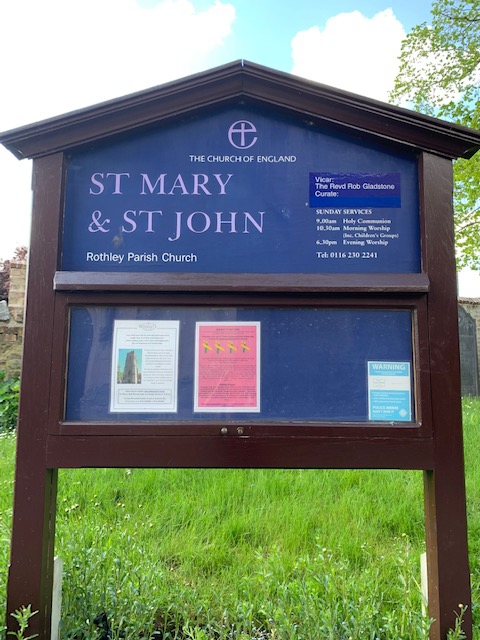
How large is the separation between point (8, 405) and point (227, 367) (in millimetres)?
5925

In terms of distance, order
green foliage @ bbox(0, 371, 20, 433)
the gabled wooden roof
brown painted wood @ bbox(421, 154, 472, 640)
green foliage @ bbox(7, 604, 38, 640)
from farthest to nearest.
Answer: green foliage @ bbox(0, 371, 20, 433), the gabled wooden roof, brown painted wood @ bbox(421, 154, 472, 640), green foliage @ bbox(7, 604, 38, 640)

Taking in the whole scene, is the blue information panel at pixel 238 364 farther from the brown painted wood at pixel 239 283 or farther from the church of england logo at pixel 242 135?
the church of england logo at pixel 242 135

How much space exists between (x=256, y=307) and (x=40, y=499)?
1.18 meters

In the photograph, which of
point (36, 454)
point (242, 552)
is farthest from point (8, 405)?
point (36, 454)

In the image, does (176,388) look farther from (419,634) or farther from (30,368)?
(419,634)

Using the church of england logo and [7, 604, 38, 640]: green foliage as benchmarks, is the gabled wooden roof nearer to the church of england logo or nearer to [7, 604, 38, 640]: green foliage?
the church of england logo

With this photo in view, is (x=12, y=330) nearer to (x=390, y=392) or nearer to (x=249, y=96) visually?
(x=249, y=96)

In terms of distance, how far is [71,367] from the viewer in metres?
2.11

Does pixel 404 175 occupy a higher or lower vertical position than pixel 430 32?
lower

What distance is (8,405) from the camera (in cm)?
700

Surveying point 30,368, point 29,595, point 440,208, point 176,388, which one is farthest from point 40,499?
point 440,208

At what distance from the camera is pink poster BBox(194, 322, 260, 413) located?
2.09 m

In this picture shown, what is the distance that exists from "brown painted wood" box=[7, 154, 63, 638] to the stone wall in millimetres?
6196

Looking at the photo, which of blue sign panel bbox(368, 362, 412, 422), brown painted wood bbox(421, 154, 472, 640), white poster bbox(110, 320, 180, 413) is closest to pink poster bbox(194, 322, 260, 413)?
white poster bbox(110, 320, 180, 413)
